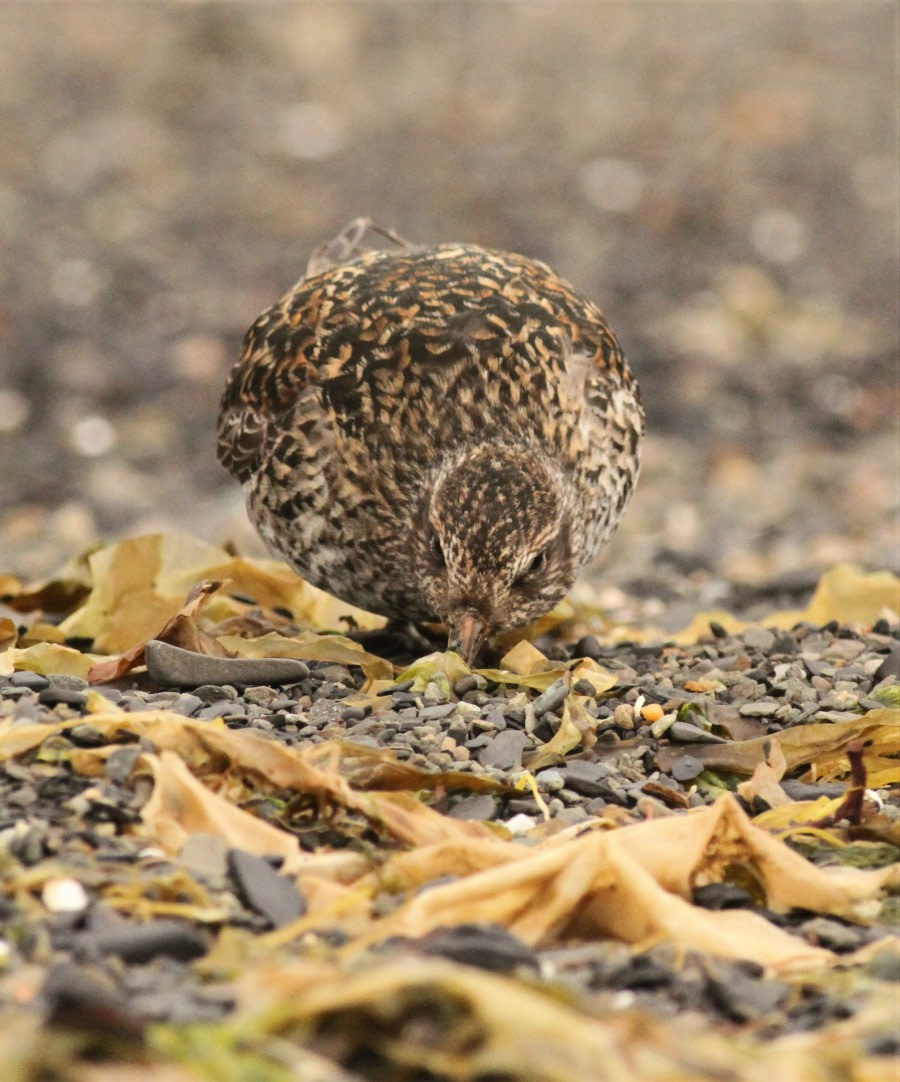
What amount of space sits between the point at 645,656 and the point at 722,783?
5.34ft

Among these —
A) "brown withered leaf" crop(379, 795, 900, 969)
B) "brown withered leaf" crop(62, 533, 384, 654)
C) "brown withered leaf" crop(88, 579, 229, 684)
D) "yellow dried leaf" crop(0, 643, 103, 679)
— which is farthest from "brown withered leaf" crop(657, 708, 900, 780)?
"brown withered leaf" crop(62, 533, 384, 654)

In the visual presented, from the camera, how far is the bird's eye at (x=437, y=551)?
6359 mm

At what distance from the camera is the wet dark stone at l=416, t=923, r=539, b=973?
3.76 m

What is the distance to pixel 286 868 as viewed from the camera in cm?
434

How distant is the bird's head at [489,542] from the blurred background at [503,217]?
2.89 m

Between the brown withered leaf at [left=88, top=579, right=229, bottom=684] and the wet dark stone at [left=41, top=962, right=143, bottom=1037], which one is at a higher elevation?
the brown withered leaf at [left=88, top=579, right=229, bottom=684]

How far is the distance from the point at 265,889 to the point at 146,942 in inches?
15.1

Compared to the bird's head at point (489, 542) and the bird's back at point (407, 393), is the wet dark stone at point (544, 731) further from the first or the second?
the bird's back at point (407, 393)

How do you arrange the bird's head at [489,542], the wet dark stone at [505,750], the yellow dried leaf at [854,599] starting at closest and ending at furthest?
1. the wet dark stone at [505,750]
2. the bird's head at [489,542]
3. the yellow dried leaf at [854,599]

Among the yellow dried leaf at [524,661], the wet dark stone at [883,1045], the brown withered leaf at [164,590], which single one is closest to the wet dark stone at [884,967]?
the wet dark stone at [883,1045]

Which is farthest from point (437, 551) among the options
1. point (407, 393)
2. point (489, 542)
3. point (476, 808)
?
point (476, 808)

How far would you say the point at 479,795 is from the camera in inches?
199

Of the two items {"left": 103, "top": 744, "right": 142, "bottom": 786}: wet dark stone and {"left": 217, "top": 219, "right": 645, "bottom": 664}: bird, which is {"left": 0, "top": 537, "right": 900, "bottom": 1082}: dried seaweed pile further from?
{"left": 217, "top": 219, "right": 645, "bottom": 664}: bird

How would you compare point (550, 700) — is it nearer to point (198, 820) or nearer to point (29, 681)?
point (198, 820)
